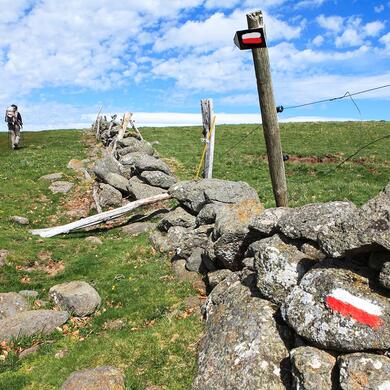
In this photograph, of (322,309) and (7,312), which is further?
(7,312)

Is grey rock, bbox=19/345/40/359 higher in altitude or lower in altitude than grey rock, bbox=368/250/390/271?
lower

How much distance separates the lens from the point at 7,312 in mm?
12055

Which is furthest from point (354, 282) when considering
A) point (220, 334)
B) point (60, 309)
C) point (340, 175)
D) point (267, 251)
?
point (340, 175)

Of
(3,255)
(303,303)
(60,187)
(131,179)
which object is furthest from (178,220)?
(60,187)

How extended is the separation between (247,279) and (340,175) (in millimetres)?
19253

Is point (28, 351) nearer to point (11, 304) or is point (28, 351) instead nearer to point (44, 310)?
point (44, 310)

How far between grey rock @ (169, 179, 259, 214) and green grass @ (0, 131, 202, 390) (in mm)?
2570

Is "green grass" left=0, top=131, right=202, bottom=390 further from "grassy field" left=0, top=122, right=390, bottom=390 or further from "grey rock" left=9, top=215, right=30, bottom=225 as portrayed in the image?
"grey rock" left=9, top=215, right=30, bottom=225

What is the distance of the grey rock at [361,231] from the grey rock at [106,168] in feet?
63.9

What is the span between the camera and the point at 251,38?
10273 mm

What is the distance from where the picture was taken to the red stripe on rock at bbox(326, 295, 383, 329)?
677 centimetres

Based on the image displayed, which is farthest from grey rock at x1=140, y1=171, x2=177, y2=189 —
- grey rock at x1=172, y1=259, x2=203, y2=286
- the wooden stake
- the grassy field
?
the wooden stake

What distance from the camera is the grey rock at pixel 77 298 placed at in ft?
40.4

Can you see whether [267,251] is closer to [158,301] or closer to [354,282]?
[354,282]
